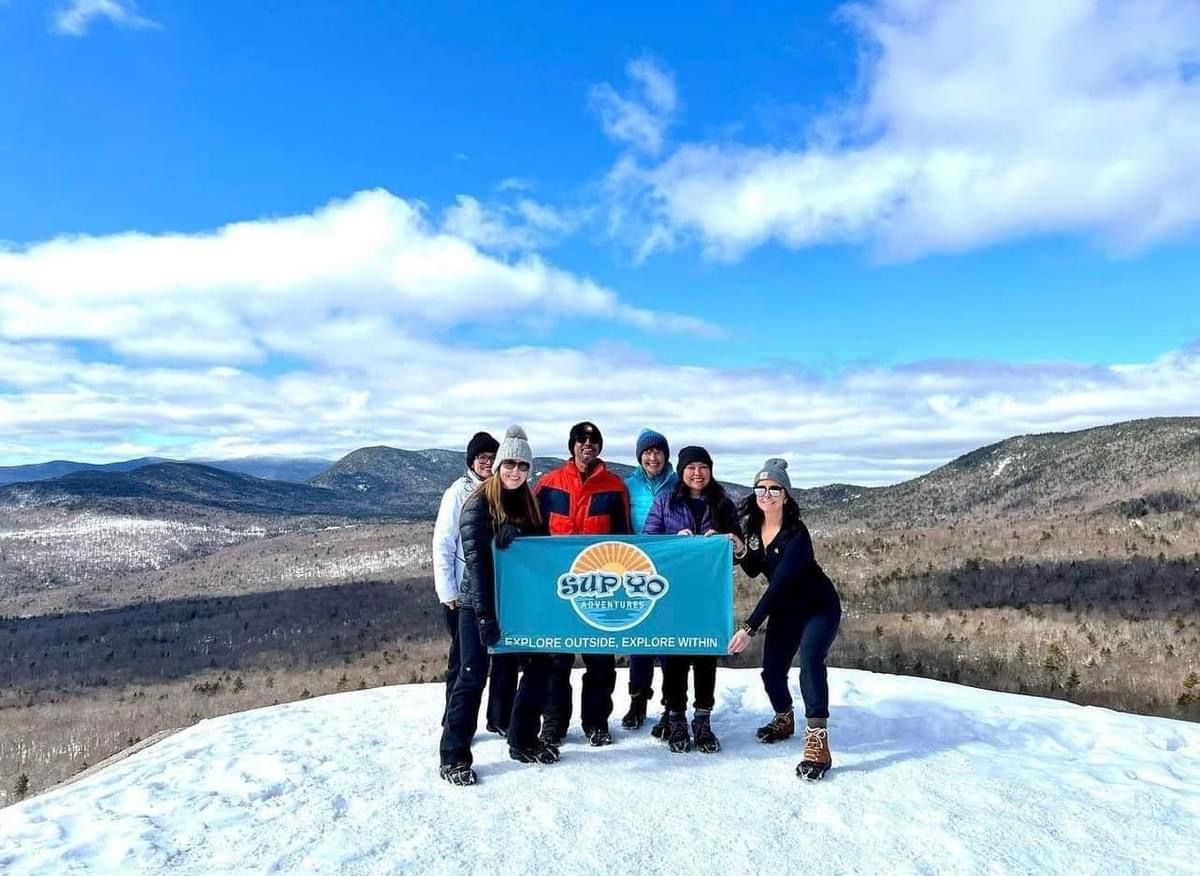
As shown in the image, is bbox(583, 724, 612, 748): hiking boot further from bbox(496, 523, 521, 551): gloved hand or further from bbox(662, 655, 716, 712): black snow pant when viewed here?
bbox(496, 523, 521, 551): gloved hand

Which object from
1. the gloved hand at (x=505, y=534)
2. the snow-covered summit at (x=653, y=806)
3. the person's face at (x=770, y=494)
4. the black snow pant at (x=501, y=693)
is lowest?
the snow-covered summit at (x=653, y=806)

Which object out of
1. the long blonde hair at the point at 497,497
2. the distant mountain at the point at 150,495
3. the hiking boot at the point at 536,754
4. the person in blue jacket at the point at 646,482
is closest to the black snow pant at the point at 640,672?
the person in blue jacket at the point at 646,482

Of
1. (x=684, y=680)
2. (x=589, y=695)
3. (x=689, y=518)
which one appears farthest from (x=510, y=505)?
(x=684, y=680)

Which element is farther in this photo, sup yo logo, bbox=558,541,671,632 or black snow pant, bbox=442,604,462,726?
black snow pant, bbox=442,604,462,726

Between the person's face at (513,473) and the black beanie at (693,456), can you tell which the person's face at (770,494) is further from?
the person's face at (513,473)

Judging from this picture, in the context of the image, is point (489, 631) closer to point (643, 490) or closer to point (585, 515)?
point (585, 515)

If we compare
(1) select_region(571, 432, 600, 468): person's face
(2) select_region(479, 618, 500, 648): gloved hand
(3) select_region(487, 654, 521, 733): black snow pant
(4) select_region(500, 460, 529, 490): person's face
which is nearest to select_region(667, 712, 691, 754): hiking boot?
(3) select_region(487, 654, 521, 733): black snow pant

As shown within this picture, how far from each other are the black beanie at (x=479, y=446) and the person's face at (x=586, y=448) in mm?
920

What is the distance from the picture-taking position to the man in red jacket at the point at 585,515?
7305mm

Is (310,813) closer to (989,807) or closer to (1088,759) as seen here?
(989,807)

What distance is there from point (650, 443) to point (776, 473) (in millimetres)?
1302

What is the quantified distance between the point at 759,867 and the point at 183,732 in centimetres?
742

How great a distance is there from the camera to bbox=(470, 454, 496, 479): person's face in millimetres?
7625

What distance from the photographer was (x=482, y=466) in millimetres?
7621
